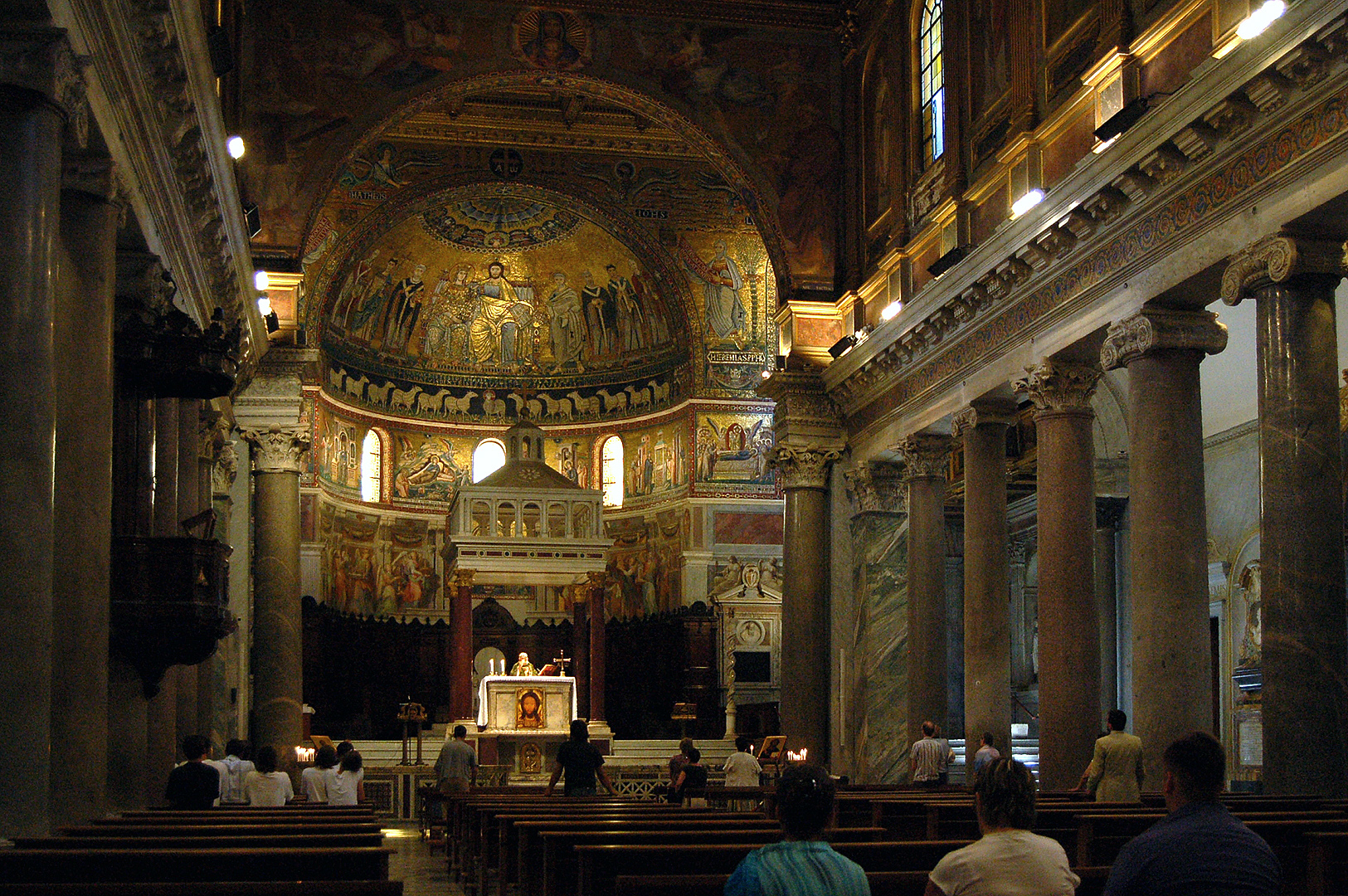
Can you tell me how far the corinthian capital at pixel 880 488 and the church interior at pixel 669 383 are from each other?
0.42 ft

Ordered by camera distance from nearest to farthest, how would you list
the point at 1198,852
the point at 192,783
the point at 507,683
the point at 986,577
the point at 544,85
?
1. the point at 1198,852
2. the point at 192,783
3. the point at 986,577
4. the point at 544,85
5. the point at 507,683

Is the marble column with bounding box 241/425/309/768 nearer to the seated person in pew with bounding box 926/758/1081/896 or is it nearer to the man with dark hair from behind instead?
the seated person in pew with bounding box 926/758/1081/896

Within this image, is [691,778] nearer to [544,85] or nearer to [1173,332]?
[1173,332]

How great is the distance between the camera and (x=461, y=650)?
2922 cm

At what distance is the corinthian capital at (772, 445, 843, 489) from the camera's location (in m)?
24.9

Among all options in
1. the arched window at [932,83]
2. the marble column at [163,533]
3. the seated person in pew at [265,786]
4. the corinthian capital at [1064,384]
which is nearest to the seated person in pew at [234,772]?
the marble column at [163,533]

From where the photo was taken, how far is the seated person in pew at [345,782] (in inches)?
538

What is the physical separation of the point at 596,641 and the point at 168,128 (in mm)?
18282

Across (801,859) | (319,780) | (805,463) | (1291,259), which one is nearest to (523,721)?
(805,463)

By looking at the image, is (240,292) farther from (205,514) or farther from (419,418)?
(419,418)

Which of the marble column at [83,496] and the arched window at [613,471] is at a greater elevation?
the arched window at [613,471]

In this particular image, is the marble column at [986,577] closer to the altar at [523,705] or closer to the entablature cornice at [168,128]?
the altar at [523,705]

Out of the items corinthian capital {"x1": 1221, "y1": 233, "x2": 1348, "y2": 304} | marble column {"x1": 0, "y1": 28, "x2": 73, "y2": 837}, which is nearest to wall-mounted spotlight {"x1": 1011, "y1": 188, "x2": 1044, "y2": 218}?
corinthian capital {"x1": 1221, "y1": 233, "x2": 1348, "y2": 304}

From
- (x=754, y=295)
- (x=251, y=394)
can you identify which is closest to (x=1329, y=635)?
(x=251, y=394)
